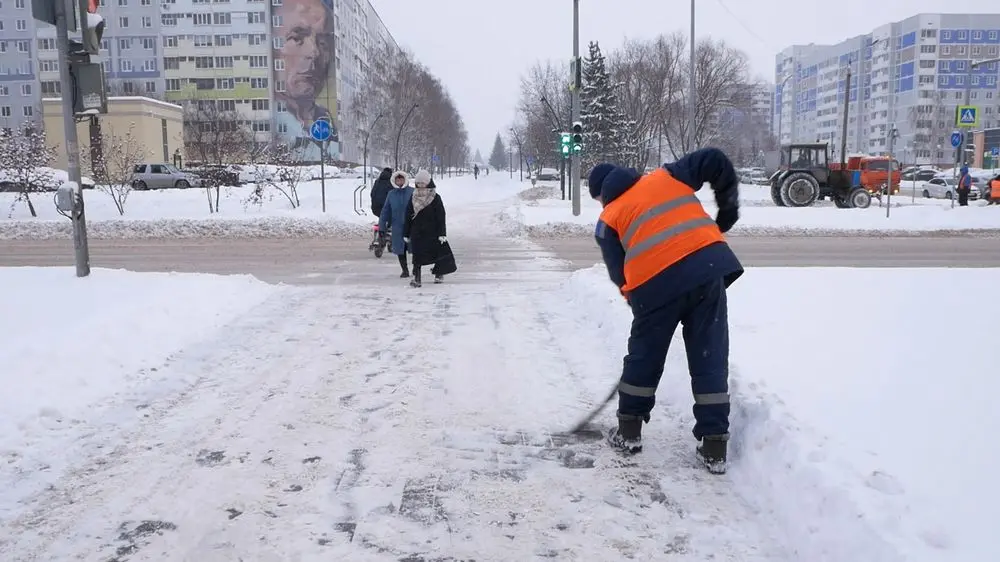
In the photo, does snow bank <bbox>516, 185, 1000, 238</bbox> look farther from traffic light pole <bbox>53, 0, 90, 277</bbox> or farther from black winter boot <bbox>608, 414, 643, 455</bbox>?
black winter boot <bbox>608, 414, 643, 455</bbox>

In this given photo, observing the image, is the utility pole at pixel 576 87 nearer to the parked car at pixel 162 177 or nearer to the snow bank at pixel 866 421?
the snow bank at pixel 866 421

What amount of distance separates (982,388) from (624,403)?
2091mm

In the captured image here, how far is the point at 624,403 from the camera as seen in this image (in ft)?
14.6

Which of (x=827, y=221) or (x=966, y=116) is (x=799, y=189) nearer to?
(x=827, y=221)

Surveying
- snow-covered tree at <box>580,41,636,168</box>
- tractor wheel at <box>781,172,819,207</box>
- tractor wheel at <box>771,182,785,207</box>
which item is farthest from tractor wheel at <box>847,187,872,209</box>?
snow-covered tree at <box>580,41,636,168</box>

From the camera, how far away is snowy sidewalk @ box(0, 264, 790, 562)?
3.42 metres

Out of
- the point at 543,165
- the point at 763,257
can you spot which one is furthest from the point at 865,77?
the point at 763,257

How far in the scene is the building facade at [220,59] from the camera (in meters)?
94.7

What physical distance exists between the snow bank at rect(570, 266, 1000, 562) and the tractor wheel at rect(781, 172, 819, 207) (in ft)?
72.3

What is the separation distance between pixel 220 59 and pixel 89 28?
100.0 metres

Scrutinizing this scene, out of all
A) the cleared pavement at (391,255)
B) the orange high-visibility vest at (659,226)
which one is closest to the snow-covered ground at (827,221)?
the cleared pavement at (391,255)

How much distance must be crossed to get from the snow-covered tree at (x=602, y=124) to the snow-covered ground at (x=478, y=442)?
37.8 meters

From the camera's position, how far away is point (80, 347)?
6.12 m

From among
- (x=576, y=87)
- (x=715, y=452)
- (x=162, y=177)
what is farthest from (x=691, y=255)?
(x=162, y=177)
